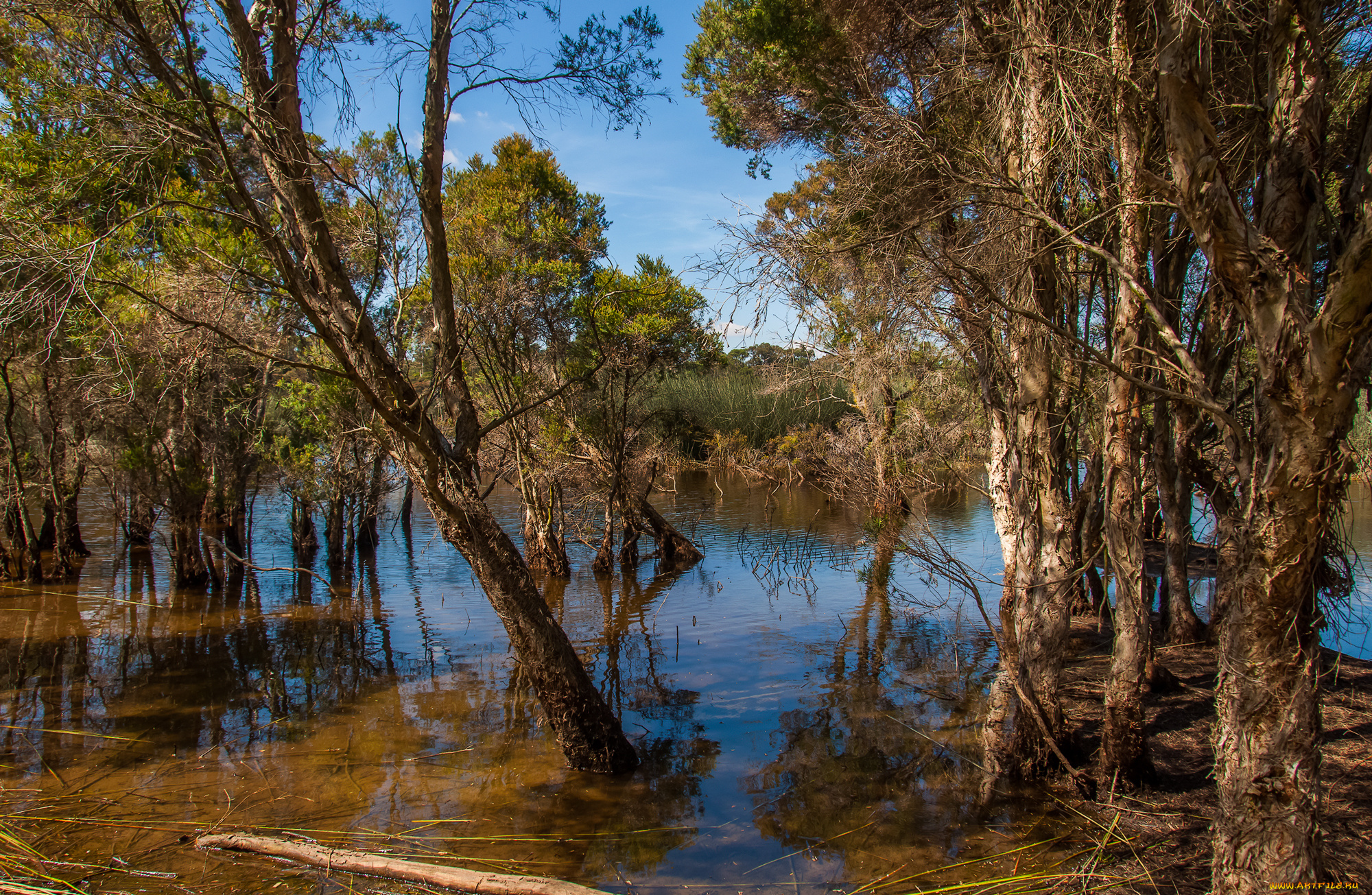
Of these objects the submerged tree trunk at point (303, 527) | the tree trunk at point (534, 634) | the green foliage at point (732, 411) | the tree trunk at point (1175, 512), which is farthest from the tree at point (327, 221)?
the green foliage at point (732, 411)

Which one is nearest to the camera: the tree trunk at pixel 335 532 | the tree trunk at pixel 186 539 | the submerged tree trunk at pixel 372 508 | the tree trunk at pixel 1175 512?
the tree trunk at pixel 1175 512

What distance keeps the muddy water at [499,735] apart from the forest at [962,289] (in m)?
0.63

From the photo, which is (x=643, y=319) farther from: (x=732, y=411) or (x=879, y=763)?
(x=732, y=411)

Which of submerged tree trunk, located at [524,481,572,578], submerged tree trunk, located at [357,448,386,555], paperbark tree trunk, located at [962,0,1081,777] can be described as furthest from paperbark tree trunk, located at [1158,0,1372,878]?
submerged tree trunk, located at [357,448,386,555]

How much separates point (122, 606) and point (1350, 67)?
1299 centimetres

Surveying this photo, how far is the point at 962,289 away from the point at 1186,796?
3.29 m

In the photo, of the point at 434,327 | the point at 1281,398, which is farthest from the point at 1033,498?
the point at 434,327

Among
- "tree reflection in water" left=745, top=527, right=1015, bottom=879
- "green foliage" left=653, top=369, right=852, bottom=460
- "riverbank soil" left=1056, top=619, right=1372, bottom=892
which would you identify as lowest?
"tree reflection in water" left=745, top=527, right=1015, bottom=879

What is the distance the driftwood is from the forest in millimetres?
1454

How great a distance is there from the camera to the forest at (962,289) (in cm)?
273

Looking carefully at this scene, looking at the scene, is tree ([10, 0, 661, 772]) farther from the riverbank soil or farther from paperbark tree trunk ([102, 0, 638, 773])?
the riverbank soil

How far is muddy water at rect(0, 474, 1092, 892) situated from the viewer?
13.6ft

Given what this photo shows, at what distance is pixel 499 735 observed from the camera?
587cm

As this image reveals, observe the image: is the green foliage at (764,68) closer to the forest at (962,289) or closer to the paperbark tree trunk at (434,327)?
the forest at (962,289)
